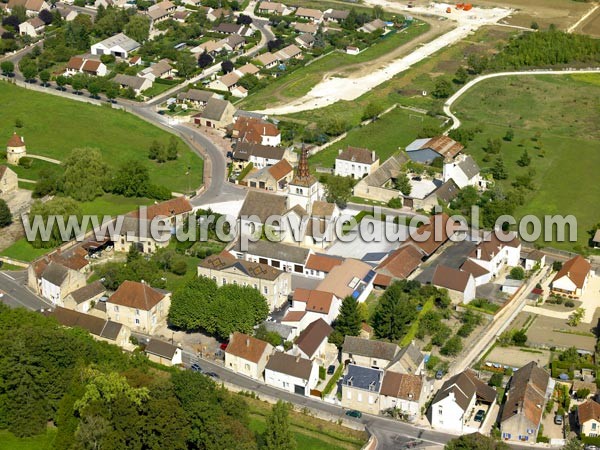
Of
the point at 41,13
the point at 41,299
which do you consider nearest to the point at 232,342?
the point at 41,299

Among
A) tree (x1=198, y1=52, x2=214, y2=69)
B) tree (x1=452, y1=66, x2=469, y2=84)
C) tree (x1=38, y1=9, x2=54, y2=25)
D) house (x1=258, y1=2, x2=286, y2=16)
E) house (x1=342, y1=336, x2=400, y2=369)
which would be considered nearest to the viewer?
house (x1=342, y1=336, x2=400, y2=369)

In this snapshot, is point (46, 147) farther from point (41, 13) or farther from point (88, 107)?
point (41, 13)

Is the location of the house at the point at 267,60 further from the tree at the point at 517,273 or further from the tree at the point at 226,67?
the tree at the point at 517,273

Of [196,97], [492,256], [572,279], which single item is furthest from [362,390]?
[196,97]

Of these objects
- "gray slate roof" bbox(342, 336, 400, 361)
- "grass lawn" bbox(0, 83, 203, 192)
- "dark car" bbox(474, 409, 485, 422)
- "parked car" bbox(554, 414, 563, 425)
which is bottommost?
"grass lawn" bbox(0, 83, 203, 192)

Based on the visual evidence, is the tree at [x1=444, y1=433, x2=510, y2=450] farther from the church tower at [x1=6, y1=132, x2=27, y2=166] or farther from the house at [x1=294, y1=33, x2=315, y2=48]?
the house at [x1=294, y1=33, x2=315, y2=48]

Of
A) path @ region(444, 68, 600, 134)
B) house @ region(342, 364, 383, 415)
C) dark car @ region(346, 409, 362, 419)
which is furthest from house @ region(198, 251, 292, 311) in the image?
path @ region(444, 68, 600, 134)

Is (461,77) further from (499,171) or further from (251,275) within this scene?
(251,275)
